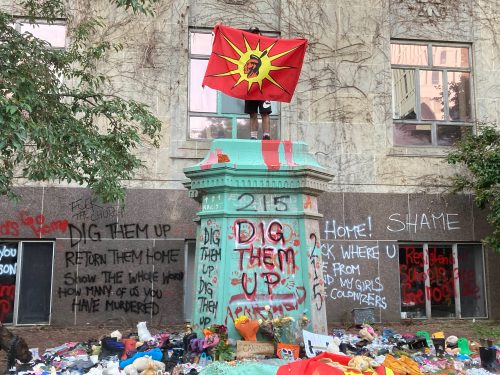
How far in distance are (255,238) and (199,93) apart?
20.0 ft

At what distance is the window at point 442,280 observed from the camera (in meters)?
12.4

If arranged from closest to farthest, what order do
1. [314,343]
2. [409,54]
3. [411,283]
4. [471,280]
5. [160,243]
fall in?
[314,343]
[160,243]
[411,283]
[471,280]
[409,54]

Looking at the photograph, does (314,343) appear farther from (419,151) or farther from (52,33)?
(52,33)

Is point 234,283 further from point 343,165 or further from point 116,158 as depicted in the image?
point 343,165

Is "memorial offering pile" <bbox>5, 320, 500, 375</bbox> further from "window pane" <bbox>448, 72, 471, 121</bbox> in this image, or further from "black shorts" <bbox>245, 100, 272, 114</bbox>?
"window pane" <bbox>448, 72, 471, 121</bbox>

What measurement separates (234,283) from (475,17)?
33.2 feet

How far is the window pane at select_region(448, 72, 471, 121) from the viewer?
13.4 m

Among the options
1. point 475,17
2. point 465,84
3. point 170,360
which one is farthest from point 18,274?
point 475,17

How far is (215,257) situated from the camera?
723 cm

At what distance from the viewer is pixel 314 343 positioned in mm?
6922

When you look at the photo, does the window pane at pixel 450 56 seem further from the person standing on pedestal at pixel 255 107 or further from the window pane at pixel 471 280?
the person standing on pedestal at pixel 255 107

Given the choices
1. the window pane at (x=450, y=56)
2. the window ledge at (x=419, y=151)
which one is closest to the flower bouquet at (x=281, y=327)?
the window ledge at (x=419, y=151)

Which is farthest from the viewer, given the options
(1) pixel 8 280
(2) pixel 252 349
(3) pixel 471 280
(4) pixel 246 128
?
(3) pixel 471 280

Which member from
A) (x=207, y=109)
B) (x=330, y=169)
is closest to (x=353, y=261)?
(x=330, y=169)
